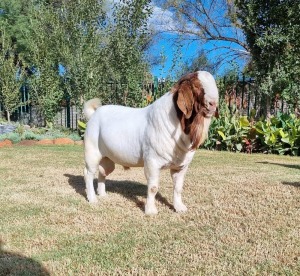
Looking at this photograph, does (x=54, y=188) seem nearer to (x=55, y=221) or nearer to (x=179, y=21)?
(x=55, y=221)

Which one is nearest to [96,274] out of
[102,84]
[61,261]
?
[61,261]

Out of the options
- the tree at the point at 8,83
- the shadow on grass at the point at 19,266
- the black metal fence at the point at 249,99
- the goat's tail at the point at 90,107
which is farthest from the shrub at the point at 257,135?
the tree at the point at 8,83

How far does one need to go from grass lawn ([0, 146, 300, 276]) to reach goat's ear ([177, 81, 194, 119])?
3.61 feet

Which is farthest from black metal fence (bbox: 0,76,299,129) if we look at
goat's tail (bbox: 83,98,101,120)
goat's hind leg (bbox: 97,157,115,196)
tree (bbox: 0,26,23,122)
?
goat's hind leg (bbox: 97,157,115,196)

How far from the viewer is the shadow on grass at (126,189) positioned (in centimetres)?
469

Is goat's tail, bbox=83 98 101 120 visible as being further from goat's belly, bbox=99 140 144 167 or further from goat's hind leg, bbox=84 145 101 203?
goat's belly, bbox=99 140 144 167

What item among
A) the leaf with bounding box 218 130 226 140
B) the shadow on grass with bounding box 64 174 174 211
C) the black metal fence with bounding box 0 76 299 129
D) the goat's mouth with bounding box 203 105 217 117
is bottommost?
the leaf with bounding box 218 130 226 140

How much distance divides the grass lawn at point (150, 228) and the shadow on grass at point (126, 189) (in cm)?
1

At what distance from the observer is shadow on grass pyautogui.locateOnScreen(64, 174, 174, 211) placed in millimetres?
4689

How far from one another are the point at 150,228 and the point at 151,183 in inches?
20.8

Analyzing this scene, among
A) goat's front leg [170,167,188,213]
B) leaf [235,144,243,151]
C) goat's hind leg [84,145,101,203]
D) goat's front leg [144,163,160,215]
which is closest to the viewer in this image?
goat's front leg [144,163,160,215]

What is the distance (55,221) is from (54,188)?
5.01 feet

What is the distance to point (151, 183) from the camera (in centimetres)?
399

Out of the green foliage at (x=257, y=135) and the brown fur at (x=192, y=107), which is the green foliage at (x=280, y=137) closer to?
the green foliage at (x=257, y=135)
